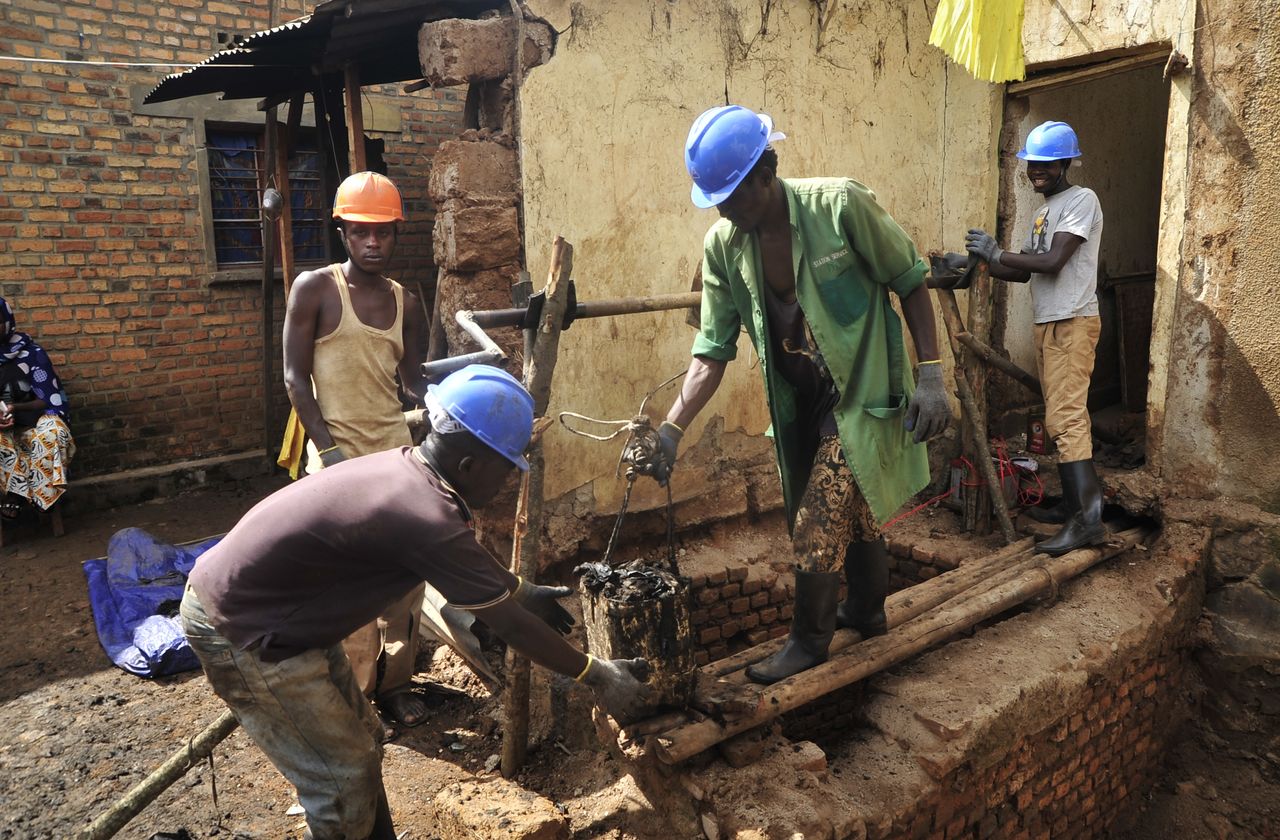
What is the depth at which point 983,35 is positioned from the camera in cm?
476

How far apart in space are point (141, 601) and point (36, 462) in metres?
1.92

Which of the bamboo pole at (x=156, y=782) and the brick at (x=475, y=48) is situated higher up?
the brick at (x=475, y=48)

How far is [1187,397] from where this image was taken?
486 cm

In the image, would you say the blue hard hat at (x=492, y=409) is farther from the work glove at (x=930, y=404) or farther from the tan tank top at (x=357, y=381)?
the tan tank top at (x=357, y=381)

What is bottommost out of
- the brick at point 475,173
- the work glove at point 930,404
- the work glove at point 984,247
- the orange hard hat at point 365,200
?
the work glove at point 930,404

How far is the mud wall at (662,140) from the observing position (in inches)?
167

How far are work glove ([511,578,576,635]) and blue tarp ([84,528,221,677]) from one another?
2694 mm

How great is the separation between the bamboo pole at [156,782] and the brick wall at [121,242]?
499 centimetres

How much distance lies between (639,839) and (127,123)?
6.60 m

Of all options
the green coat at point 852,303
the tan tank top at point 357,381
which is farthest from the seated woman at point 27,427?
the green coat at point 852,303

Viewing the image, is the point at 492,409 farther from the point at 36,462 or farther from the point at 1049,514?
the point at 36,462

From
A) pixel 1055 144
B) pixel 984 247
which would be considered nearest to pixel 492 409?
pixel 984 247

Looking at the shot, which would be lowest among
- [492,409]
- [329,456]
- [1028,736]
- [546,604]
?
[1028,736]

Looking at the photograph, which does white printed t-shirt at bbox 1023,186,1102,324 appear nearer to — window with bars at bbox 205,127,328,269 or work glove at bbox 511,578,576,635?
work glove at bbox 511,578,576,635
